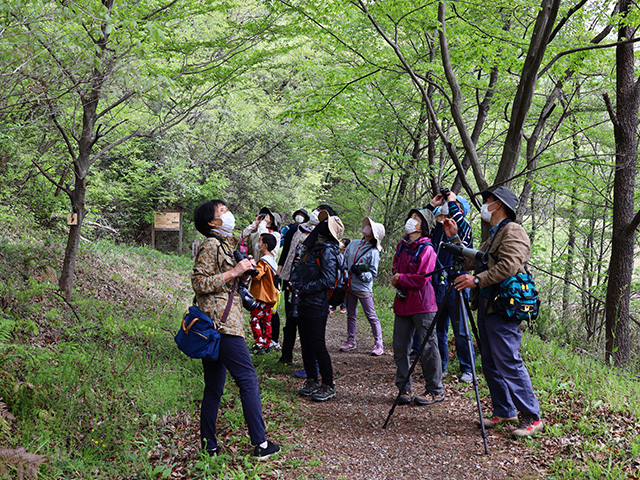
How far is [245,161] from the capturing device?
18.1 meters

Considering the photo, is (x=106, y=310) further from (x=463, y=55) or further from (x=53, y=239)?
(x=463, y=55)

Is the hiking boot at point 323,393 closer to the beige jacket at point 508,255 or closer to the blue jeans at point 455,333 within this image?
the blue jeans at point 455,333

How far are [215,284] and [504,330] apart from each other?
2553 mm

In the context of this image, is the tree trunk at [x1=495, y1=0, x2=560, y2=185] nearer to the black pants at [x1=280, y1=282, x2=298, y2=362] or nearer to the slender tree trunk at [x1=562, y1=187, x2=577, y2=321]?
the black pants at [x1=280, y1=282, x2=298, y2=362]

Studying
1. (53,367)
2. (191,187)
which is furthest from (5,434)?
(191,187)

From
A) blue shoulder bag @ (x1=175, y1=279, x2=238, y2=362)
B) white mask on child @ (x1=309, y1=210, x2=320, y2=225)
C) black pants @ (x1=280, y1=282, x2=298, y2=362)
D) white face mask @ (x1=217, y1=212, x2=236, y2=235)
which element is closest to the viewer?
blue shoulder bag @ (x1=175, y1=279, x2=238, y2=362)

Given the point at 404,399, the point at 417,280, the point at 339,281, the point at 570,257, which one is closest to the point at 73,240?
the point at 339,281

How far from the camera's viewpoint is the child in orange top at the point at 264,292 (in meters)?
5.54

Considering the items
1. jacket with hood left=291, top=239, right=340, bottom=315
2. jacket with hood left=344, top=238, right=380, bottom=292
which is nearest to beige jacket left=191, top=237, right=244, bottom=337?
jacket with hood left=291, top=239, right=340, bottom=315

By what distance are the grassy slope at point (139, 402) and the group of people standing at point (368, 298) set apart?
379 mm

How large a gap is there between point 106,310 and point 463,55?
284 inches

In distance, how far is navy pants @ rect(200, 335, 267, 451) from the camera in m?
3.36

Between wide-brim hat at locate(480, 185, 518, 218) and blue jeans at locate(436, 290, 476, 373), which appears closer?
wide-brim hat at locate(480, 185, 518, 218)

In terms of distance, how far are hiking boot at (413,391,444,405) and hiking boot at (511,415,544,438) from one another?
1.00 metres
